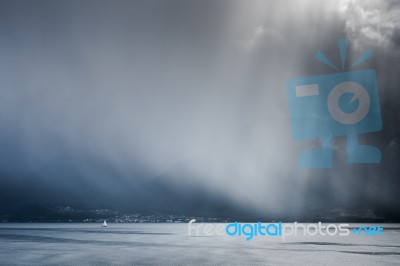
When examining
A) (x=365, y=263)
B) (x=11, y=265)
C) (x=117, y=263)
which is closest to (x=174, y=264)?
(x=117, y=263)

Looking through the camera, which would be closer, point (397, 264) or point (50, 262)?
point (397, 264)

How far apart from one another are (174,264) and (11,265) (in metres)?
27.0

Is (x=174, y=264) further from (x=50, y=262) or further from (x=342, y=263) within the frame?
(x=342, y=263)

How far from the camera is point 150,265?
5962 centimetres

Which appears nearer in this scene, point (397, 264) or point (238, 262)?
point (397, 264)

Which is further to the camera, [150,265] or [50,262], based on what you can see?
[50,262]

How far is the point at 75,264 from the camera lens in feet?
200

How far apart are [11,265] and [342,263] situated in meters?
55.9

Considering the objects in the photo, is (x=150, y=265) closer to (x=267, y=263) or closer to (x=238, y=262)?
(x=238, y=262)

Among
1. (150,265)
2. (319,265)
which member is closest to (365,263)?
(319,265)

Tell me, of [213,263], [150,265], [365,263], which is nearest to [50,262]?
[150,265]

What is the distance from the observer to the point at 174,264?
6184 cm

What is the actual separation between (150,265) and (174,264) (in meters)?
4.44

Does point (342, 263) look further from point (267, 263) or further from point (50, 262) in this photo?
point (50, 262)
